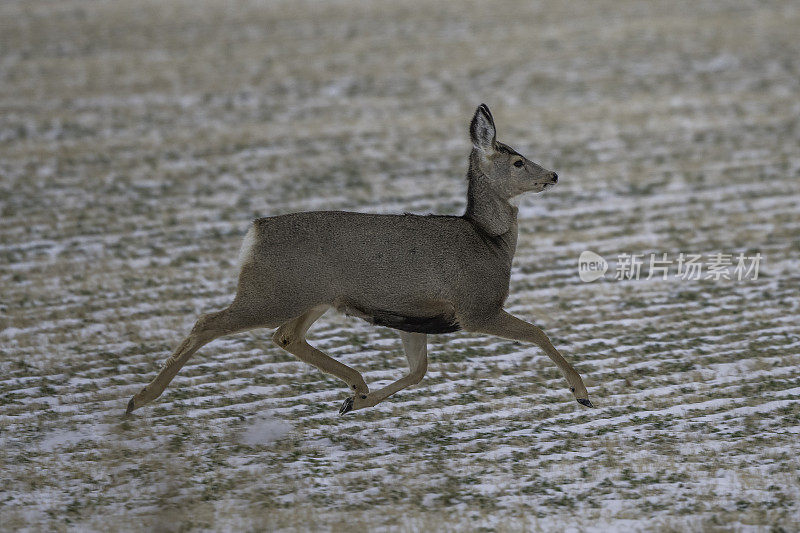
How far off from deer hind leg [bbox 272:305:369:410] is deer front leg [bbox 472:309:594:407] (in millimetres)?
692

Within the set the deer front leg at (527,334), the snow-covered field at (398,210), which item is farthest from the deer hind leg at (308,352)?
the deer front leg at (527,334)

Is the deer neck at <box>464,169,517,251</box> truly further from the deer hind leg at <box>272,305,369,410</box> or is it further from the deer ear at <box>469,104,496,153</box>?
the deer hind leg at <box>272,305,369,410</box>

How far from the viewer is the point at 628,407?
222 inches

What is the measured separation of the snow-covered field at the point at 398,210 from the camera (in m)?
4.73

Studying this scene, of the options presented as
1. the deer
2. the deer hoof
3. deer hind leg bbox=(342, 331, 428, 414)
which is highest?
the deer

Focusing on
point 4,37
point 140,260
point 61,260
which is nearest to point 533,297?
point 140,260

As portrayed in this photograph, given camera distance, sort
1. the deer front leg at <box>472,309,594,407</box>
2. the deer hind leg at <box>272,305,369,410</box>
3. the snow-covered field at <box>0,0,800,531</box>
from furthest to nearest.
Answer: the deer hind leg at <box>272,305,369,410</box> → the deer front leg at <box>472,309,594,407</box> → the snow-covered field at <box>0,0,800,531</box>

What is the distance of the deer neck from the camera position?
5.55 metres

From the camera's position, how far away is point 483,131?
551 cm

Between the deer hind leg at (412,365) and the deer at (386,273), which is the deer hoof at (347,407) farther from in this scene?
the deer hind leg at (412,365)

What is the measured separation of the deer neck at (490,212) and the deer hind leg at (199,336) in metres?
1.21

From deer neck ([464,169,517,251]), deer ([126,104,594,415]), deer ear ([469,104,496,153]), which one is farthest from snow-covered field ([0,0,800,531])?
deer ear ([469,104,496,153])

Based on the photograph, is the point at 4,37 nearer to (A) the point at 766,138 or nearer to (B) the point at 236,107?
(B) the point at 236,107

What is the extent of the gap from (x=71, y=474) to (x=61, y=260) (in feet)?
12.5
